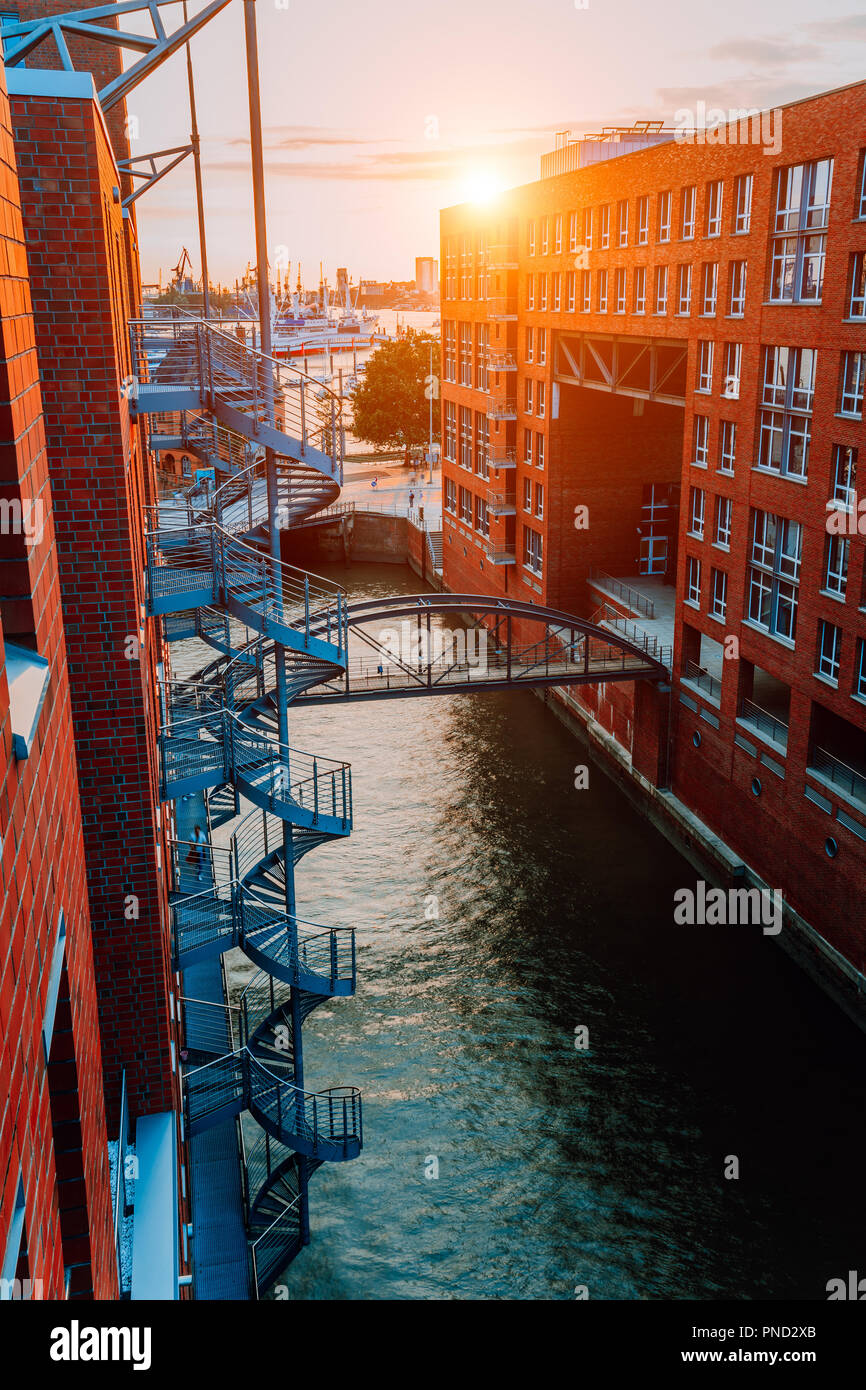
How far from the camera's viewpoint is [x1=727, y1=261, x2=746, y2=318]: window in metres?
24.3

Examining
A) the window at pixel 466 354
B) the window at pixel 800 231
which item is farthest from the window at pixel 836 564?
the window at pixel 466 354

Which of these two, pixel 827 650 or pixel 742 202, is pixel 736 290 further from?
pixel 827 650

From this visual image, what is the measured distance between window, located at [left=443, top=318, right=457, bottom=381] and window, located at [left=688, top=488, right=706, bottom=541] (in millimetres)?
21860

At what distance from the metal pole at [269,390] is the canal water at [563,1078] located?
7.63ft

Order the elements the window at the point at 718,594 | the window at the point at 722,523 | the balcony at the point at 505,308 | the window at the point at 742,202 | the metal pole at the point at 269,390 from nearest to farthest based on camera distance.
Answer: the metal pole at the point at 269,390, the window at the point at 742,202, the window at the point at 722,523, the window at the point at 718,594, the balcony at the point at 505,308

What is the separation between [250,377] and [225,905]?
6.80 metres

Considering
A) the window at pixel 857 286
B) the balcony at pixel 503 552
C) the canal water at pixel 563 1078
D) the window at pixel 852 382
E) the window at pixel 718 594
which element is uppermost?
the window at pixel 857 286

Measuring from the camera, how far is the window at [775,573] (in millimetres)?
23219

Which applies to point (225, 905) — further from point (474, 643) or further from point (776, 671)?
point (474, 643)

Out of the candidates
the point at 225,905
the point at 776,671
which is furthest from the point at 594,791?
the point at 225,905

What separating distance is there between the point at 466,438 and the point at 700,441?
19.9 meters

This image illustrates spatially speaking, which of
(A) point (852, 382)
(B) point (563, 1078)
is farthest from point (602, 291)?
(B) point (563, 1078)

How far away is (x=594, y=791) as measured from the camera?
31297 mm

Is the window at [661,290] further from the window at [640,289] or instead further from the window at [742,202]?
the window at [742,202]
